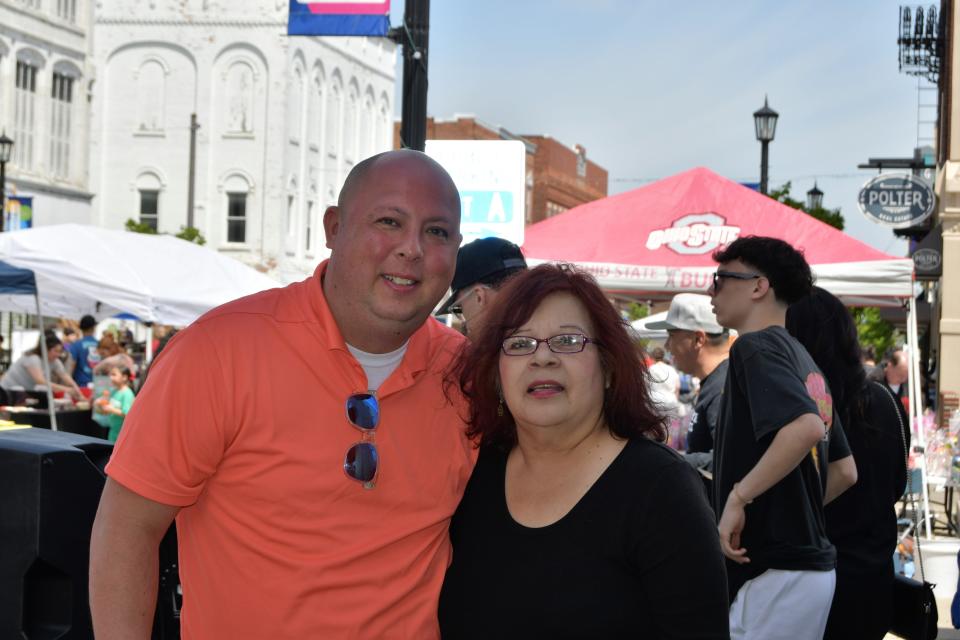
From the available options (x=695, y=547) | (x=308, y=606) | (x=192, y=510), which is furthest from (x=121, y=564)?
(x=695, y=547)

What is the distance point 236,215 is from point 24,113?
9.64 metres

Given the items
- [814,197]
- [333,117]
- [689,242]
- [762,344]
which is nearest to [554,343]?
[762,344]

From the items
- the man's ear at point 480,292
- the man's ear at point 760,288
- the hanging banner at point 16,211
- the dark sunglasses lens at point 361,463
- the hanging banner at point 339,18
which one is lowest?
the dark sunglasses lens at point 361,463

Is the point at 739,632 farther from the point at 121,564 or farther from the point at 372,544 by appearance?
the point at 121,564

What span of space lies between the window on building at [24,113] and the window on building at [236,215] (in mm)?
8486

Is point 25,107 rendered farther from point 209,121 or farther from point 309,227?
point 309,227

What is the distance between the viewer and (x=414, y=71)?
20.1ft

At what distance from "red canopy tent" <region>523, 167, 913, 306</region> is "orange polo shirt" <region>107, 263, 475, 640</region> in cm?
690

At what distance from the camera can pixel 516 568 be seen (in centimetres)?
247

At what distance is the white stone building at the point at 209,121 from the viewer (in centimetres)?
4669

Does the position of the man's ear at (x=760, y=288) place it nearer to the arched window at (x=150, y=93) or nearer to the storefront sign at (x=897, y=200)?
the storefront sign at (x=897, y=200)

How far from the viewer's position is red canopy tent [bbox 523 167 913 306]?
30.9 ft

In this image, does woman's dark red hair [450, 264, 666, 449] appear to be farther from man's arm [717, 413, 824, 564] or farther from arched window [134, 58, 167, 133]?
arched window [134, 58, 167, 133]

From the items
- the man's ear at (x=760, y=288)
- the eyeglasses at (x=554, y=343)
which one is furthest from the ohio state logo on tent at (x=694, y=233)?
the eyeglasses at (x=554, y=343)
